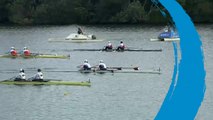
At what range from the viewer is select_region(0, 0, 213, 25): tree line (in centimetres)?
8975

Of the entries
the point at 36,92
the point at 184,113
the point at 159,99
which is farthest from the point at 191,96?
the point at 36,92

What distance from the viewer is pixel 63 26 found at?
92.8 metres

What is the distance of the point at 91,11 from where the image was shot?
9619cm

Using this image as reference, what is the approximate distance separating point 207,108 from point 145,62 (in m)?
20.5
